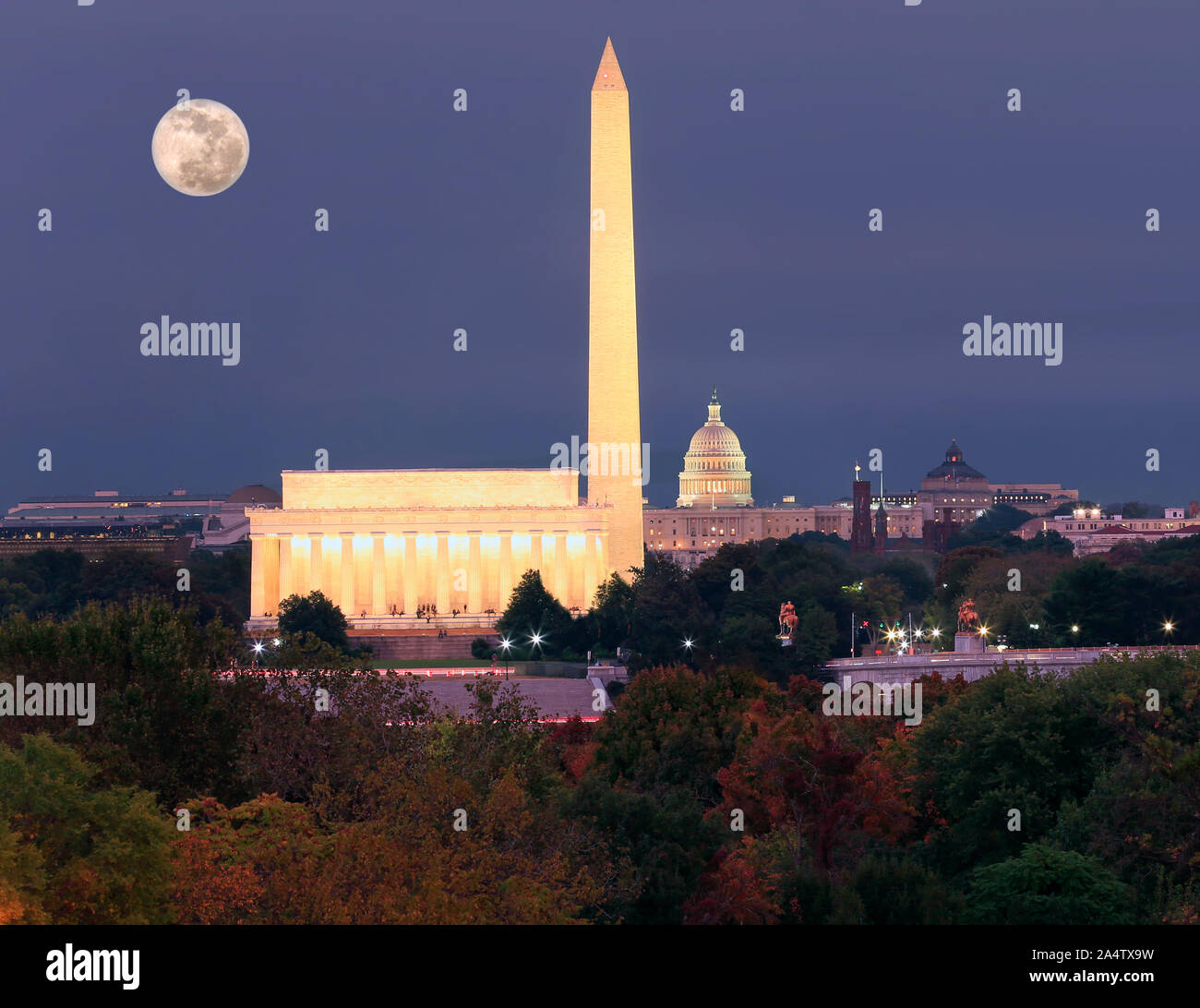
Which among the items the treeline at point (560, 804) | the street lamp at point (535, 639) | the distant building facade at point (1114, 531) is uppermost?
the distant building facade at point (1114, 531)

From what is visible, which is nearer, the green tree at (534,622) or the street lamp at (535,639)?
the street lamp at (535,639)

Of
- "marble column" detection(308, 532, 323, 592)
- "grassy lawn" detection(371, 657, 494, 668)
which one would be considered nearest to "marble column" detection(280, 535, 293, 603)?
"marble column" detection(308, 532, 323, 592)

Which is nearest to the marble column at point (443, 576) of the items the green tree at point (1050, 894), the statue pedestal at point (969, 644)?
the statue pedestal at point (969, 644)

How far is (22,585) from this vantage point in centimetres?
10331

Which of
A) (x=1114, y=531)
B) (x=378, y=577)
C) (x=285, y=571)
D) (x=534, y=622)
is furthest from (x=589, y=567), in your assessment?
(x=1114, y=531)

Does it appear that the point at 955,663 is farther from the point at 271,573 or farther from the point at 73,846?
the point at 73,846

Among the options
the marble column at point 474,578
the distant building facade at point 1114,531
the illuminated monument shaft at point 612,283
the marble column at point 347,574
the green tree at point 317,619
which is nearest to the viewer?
the green tree at point 317,619

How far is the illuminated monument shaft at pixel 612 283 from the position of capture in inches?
3831

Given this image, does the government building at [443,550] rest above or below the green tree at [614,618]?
above

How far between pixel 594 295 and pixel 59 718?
213 ft

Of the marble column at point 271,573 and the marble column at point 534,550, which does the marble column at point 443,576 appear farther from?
the marble column at point 271,573

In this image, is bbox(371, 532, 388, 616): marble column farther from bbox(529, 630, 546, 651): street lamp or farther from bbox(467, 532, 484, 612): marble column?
bbox(529, 630, 546, 651): street lamp

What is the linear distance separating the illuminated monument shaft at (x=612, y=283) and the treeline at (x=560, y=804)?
51563mm
